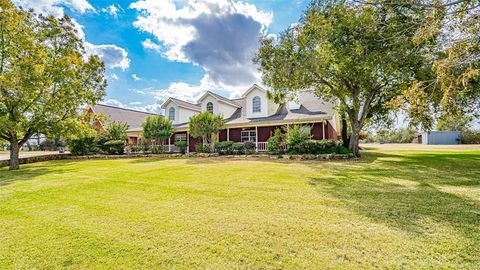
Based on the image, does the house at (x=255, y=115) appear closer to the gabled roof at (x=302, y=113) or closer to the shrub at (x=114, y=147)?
the gabled roof at (x=302, y=113)

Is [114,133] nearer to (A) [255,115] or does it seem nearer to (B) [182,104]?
(B) [182,104]

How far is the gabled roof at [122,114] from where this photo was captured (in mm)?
30688

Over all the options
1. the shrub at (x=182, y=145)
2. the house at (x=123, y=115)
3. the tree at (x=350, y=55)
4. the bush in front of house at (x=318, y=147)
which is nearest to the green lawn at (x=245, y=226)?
the tree at (x=350, y=55)

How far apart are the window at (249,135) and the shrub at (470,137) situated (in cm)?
4706

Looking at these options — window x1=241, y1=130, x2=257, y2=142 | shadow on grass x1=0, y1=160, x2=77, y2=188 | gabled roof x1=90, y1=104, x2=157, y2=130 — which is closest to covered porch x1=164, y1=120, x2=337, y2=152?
window x1=241, y1=130, x2=257, y2=142

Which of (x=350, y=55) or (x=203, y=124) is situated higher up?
(x=350, y=55)

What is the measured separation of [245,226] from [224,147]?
14947 millimetres

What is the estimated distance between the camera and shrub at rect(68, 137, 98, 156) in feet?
74.0

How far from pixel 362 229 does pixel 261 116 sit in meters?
17.2

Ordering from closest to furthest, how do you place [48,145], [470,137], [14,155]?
[14,155]
[48,145]
[470,137]

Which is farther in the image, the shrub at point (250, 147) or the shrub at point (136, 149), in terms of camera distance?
the shrub at point (136, 149)

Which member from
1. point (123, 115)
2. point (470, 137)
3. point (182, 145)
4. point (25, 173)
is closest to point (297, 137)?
point (182, 145)

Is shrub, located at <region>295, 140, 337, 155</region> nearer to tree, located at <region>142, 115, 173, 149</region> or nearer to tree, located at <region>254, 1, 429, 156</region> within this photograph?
tree, located at <region>254, 1, 429, 156</region>

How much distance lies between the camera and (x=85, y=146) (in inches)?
889
